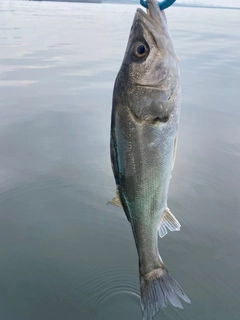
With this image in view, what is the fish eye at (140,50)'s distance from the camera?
1.85m

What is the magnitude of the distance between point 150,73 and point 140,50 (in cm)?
14

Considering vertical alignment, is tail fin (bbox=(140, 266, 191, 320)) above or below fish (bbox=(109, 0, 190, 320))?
below

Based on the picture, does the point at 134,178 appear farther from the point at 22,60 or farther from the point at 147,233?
the point at 22,60

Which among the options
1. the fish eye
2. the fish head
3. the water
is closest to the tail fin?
the water

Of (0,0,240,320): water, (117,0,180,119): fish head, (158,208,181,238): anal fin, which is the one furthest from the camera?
(0,0,240,320): water

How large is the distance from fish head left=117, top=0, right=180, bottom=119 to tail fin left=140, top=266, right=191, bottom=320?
3.71 ft

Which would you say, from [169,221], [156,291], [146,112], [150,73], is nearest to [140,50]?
[150,73]

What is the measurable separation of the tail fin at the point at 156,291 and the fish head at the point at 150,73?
1.13 m

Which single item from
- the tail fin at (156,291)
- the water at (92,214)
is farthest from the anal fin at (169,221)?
the water at (92,214)

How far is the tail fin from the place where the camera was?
2.27m

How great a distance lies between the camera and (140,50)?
6.10ft

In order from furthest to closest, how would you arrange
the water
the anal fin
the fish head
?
the water
the anal fin
the fish head

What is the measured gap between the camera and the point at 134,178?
2.03 meters

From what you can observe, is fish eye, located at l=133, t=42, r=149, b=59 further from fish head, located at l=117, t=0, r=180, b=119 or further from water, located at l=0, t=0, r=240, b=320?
water, located at l=0, t=0, r=240, b=320
